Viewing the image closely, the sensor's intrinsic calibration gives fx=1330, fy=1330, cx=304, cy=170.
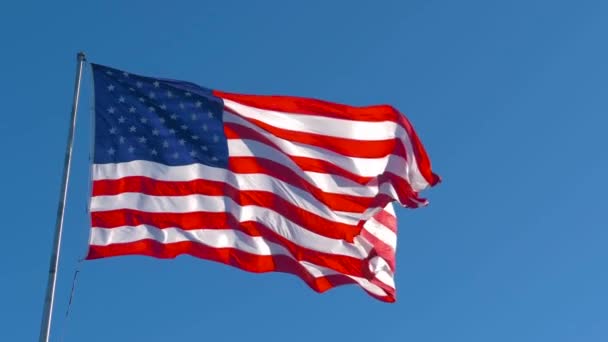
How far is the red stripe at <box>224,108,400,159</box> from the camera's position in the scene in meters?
26.0

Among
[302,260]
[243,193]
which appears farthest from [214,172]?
[302,260]

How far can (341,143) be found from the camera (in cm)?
2628

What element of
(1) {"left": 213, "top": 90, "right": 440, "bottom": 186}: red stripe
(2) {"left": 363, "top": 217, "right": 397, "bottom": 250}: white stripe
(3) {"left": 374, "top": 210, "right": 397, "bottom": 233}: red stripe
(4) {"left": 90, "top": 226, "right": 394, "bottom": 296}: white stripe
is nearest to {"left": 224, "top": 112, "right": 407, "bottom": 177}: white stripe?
(1) {"left": 213, "top": 90, "right": 440, "bottom": 186}: red stripe

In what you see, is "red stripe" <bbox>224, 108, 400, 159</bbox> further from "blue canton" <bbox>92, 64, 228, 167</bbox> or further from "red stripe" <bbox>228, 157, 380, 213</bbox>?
"blue canton" <bbox>92, 64, 228, 167</bbox>

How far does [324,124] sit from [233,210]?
2971 mm

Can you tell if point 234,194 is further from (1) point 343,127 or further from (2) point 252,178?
(1) point 343,127

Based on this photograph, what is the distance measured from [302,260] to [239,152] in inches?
94.5

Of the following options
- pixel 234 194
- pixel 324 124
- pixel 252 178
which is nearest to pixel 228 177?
pixel 234 194

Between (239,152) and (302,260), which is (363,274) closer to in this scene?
(302,260)

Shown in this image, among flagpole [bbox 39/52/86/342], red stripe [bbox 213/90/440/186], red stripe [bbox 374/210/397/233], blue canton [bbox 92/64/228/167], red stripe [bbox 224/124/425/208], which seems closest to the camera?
flagpole [bbox 39/52/86/342]

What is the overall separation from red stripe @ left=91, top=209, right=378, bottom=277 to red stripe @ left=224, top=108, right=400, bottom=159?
213 centimetres

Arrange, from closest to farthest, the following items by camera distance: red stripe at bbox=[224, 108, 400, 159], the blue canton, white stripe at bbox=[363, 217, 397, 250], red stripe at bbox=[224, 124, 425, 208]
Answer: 1. the blue canton
2. red stripe at bbox=[224, 124, 425, 208]
3. red stripe at bbox=[224, 108, 400, 159]
4. white stripe at bbox=[363, 217, 397, 250]

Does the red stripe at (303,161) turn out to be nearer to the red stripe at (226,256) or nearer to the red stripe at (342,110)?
the red stripe at (342,110)

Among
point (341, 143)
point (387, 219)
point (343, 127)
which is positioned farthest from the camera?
point (387, 219)
